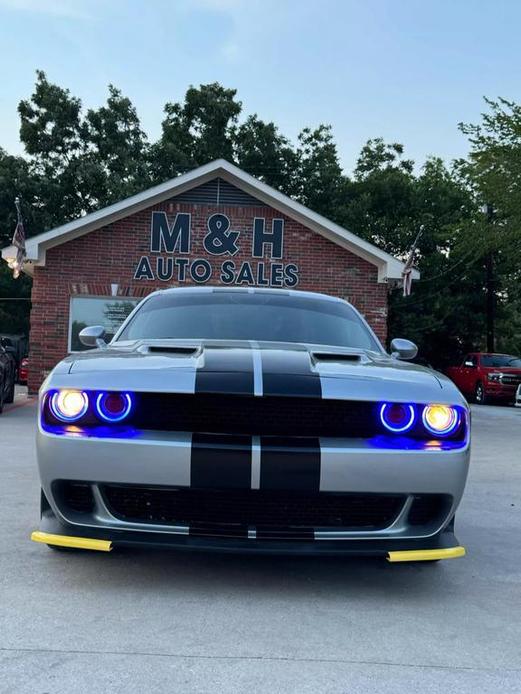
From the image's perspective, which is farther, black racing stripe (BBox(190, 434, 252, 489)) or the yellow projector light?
the yellow projector light

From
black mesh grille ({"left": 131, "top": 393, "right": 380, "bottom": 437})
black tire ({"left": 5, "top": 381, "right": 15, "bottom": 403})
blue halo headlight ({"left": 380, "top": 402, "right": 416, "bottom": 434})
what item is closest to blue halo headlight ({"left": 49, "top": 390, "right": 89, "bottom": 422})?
black mesh grille ({"left": 131, "top": 393, "right": 380, "bottom": 437})

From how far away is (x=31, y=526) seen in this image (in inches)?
178

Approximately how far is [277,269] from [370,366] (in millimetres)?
13126

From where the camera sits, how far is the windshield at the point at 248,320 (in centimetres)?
461

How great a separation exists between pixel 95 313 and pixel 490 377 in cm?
1160

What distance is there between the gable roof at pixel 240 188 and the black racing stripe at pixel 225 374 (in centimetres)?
1292

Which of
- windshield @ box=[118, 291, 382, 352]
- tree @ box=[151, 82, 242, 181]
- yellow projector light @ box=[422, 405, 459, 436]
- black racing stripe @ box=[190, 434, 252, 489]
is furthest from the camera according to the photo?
tree @ box=[151, 82, 242, 181]

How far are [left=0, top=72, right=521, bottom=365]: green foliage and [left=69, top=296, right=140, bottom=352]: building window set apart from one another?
734 inches

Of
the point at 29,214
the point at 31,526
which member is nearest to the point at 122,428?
the point at 31,526

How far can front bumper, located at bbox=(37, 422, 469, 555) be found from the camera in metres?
3.04

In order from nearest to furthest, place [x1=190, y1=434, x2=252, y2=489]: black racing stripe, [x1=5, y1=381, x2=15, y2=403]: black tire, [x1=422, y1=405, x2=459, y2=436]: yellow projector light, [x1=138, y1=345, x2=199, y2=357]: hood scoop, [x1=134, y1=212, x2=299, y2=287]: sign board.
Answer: [x1=190, y1=434, x2=252, y2=489]: black racing stripe
[x1=422, y1=405, x2=459, y2=436]: yellow projector light
[x1=138, y1=345, x2=199, y2=357]: hood scoop
[x1=5, y1=381, x2=15, y2=403]: black tire
[x1=134, y1=212, x2=299, y2=287]: sign board

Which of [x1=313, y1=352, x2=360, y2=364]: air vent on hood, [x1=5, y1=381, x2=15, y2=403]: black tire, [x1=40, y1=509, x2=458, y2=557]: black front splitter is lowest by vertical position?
[x1=5, y1=381, x2=15, y2=403]: black tire

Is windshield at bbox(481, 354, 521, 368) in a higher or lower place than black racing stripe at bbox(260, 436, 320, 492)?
higher

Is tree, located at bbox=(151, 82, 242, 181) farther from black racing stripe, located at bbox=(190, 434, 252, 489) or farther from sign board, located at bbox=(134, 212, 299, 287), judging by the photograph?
black racing stripe, located at bbox=(190, 434, 252, 489)
